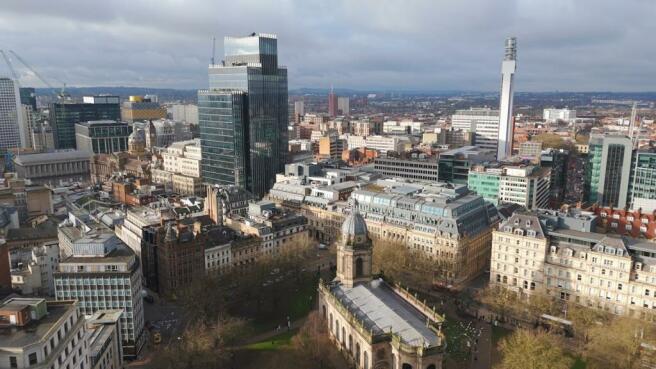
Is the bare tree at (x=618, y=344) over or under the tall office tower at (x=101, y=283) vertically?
under

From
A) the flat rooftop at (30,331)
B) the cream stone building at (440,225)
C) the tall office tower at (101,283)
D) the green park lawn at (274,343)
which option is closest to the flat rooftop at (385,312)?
the green park lawn at (274,343)

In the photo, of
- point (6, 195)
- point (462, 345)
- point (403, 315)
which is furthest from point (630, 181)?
point (6, 195)

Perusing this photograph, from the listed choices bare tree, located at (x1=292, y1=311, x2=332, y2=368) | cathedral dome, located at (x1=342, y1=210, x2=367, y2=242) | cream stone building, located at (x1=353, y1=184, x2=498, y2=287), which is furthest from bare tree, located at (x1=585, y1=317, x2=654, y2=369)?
cathedral dome, located at (x1=342, y1=210, x2=367, y2=242)

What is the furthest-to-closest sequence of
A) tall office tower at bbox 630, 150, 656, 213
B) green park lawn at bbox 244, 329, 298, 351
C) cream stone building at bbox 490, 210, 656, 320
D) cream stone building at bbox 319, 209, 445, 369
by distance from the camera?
tall office tower at bbox 630, 150, 656, 213 < cream stone building at bbox 490, 210, 656, 320 < green park lawn at bbox 244, 329, 298, 351 < cream stone building at bbox 319, 209, 445, 369

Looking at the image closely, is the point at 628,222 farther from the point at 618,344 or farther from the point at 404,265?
the point at 404,265

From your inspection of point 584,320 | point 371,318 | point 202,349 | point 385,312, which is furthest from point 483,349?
point 202,349

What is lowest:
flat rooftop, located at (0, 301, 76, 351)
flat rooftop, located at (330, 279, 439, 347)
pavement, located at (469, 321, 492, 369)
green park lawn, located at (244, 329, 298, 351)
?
green park lawn, located at (244, 329, 298, 351)

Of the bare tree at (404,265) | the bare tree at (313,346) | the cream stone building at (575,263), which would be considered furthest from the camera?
the bare tree at (404,265)

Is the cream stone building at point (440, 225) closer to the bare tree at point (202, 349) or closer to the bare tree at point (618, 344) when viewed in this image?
the bare tree at point (618, 344)

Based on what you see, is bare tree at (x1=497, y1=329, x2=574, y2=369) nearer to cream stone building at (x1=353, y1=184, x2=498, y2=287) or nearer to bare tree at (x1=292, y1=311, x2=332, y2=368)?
bare tree at (x1=292, y1=311, x2=332, y2=368)

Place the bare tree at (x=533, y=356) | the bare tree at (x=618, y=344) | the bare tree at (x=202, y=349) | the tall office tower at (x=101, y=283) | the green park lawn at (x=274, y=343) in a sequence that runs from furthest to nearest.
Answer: the green park lawn at (x=274, y=343)
the tall office tower at (x=101, y=283)
the bare tree at (x=202, y=349)
the bare tree at (x=618, y=344)
the bare tree at (x=533, y=356)
